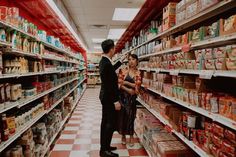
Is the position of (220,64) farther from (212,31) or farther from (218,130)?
(218,130)

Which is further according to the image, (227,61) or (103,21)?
(103,21)

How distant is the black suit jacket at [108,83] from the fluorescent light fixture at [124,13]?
385 cm

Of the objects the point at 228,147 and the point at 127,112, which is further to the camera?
the point at 127,112

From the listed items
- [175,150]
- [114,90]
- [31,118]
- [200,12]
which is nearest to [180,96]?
[175,150]

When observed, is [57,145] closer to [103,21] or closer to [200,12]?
[200,12]

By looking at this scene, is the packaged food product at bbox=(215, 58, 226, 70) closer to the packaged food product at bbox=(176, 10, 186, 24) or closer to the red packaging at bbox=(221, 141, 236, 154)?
the red packaging at bbox=(221, 141, 236, 154)

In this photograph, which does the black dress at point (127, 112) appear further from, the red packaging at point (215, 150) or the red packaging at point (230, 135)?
the red packaging at point (230, 135)

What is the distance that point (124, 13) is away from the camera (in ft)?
24.2

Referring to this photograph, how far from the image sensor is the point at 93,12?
734cm

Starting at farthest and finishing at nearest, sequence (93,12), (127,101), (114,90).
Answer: (93,12) < (127,101) < (114,90)

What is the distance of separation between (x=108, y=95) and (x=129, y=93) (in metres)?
0.68

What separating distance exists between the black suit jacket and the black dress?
2.01ft

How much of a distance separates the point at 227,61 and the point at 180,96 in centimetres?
103

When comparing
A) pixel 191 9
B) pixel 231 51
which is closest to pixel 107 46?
pixel 191 9
